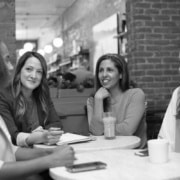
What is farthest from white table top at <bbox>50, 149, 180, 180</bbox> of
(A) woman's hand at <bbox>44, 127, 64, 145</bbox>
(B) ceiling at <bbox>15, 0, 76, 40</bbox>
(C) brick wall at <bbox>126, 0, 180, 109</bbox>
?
(B) ceiling at <bbox>15, 0, 76, 40</bbox>

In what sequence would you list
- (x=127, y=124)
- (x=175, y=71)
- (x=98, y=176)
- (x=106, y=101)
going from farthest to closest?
(x=175, y=71)
(x=106, y=101)
(x=127, y=124)
(x=98, y=176)

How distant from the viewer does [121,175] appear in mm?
1328

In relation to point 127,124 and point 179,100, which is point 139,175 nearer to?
point 179,100

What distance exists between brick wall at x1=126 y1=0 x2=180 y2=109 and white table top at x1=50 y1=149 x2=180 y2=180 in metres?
2.95

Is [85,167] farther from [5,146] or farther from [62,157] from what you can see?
[5,146]

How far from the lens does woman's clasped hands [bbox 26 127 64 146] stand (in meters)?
2.04

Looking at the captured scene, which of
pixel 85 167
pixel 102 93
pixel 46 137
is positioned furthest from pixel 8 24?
pixel 85 167

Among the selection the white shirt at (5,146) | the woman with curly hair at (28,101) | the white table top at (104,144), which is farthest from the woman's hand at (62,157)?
the woman with curly hair at (28,101)

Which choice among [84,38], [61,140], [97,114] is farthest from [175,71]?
[84,38]

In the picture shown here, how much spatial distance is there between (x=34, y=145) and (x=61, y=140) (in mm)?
175

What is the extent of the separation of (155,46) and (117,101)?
1.99 m

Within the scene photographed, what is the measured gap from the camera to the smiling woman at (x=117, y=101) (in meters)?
2.66

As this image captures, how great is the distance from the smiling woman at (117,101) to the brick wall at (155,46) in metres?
1.59

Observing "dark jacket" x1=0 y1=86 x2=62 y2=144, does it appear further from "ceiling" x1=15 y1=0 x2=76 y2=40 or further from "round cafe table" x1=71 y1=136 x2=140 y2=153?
"ceiling" x1=15 y1=0 x2=76 y2=40
